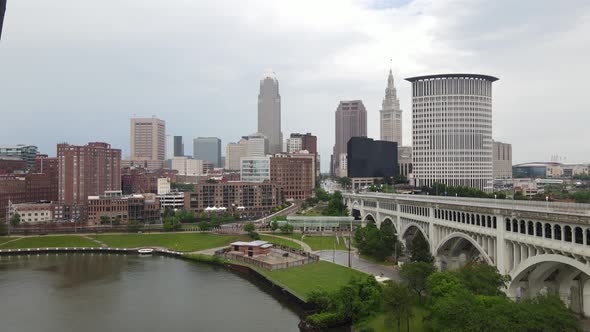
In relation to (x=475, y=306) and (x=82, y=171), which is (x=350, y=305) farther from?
(x=82, y=171)

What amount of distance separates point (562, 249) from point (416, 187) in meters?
155

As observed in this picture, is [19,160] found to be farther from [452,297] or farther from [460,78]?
[452,297]

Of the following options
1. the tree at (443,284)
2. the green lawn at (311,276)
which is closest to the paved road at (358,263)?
the green lawn at (311,276)

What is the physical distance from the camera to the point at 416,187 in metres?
192

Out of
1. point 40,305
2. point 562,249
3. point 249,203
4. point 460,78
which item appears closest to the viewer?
point 562,249

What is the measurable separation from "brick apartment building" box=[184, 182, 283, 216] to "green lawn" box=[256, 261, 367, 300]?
7871 centimetres

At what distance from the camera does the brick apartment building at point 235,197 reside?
495 feet

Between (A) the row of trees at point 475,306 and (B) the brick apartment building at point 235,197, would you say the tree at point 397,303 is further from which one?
(B) the brick apartment building at point 235,197

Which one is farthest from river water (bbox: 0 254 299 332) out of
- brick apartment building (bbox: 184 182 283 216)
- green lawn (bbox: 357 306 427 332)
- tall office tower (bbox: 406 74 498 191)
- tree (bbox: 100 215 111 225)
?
tall office tower (bbox: 406 74 498 191)

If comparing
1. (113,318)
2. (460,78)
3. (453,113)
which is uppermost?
(460,78)

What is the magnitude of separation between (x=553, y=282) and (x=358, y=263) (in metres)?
33.2

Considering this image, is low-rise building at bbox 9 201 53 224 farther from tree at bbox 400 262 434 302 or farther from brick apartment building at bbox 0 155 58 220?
tree at bbox 400 262 434 302

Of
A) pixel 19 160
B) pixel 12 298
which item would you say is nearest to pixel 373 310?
Answer: pixel 12 298

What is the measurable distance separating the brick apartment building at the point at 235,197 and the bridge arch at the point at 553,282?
11113 centimetres
